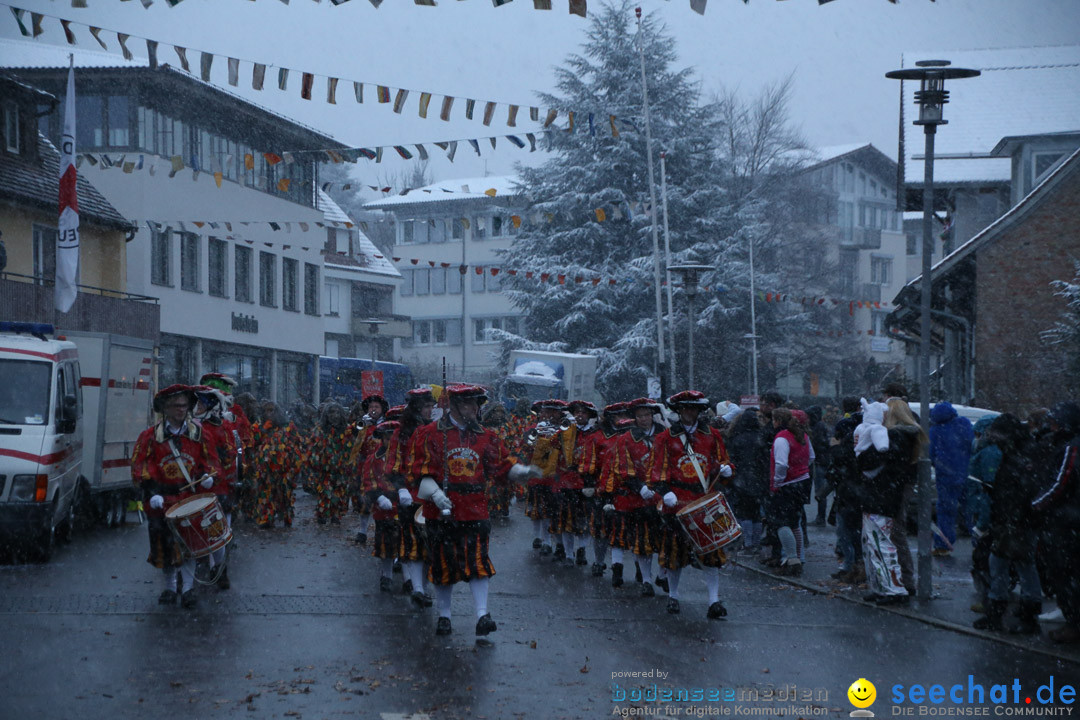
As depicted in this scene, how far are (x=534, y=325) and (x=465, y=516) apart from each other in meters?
38.4

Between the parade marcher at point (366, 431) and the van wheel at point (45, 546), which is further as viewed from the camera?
the van wheel at point (45, 546)

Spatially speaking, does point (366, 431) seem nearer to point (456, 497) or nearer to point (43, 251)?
point (456, 497)

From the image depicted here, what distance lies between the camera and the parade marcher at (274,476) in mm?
18703

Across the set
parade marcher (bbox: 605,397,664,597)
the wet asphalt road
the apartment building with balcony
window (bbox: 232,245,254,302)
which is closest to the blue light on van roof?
the wet asphalt road

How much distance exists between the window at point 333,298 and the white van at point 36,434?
43738 millimetres

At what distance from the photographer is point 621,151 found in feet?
152

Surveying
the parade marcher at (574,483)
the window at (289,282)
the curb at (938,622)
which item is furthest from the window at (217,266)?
the curb at (938,622)

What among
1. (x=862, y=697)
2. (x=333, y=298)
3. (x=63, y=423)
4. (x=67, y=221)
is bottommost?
(x=862, y=697)

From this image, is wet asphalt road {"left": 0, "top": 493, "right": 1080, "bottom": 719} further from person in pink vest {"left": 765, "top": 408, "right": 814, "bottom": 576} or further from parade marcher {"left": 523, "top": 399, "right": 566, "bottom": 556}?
parade marcher {"left": 523, "top": 399, "right": 566, "bottom": 556}

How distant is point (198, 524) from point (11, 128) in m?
20.7

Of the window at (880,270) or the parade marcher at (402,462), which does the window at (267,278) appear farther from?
the window at (880,270)

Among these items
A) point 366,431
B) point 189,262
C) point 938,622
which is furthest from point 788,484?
point 189,262

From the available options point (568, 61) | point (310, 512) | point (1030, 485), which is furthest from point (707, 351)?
point (1030, 485)

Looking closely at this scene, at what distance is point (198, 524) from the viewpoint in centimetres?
1072
